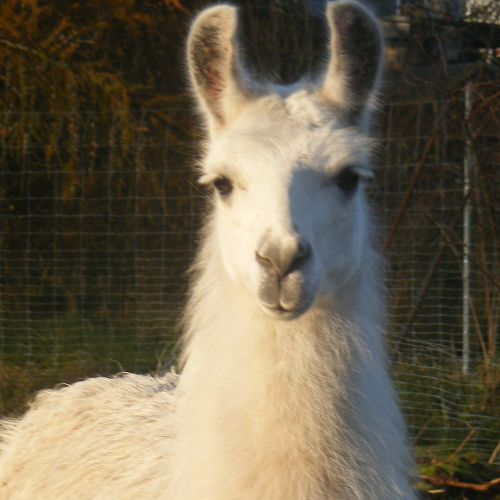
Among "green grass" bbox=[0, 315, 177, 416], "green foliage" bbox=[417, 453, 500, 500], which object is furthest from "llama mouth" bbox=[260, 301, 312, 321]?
"green grass" bbox=[0, 315, 177, 416]

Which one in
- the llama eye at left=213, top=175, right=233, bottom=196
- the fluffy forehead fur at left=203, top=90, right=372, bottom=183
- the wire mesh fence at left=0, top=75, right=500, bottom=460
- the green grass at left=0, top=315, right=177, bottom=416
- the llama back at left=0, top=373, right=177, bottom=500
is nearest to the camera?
the fluffy forehead fur at left=203, top=90, right=372, bottom=183

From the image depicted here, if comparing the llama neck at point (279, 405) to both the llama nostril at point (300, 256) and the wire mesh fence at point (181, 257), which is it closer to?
the llama nostril at point (300, 256)

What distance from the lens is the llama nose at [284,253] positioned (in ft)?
5.10

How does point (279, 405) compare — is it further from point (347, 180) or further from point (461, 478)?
point (461, 478)

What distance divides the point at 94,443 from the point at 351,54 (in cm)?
167

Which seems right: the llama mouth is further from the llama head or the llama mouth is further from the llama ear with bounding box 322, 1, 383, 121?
the llama ear with bounding box 322, 1, 383, 121

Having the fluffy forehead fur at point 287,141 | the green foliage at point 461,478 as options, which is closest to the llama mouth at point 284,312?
the fluffy forehead fur at point 287,141

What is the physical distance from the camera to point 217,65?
1.99 metres

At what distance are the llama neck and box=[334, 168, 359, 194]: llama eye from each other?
0.29 m

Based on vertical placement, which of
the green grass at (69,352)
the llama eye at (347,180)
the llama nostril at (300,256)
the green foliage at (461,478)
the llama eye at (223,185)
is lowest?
the green foliage at (461,478)

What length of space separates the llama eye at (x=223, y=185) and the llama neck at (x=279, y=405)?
0.28 metres

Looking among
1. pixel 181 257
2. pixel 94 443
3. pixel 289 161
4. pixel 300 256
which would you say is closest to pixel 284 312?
pixel 300 256

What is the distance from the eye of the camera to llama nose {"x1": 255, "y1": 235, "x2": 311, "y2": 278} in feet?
5.10

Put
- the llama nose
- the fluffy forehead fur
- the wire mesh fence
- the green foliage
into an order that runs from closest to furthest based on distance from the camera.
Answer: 1. the llama nose
2. the fluffy forehead fur
3. the green foliage
4. the wire mesh fence
